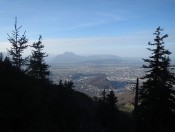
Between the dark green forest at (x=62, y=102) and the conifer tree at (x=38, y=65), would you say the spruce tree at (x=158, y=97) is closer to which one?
the dark green forest at (x=62, y=102)

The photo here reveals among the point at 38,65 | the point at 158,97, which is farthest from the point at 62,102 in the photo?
the point at 38,65

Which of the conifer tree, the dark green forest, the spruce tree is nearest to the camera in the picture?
the dark green forest

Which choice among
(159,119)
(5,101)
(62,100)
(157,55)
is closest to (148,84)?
(157,55)

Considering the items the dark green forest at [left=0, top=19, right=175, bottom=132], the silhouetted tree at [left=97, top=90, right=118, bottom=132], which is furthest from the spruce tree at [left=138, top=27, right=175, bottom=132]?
the silhouetted tree at [left=97, top=90, right=118, bottom=132]

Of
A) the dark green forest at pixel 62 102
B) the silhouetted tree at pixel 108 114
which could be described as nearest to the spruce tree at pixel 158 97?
the dark green forest at pixel 62 102

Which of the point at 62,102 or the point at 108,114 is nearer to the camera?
the point at 62,102

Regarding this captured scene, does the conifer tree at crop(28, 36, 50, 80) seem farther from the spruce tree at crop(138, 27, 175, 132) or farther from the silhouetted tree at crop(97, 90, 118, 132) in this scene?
the spruce tree at crop(138, 27, 175, 132)

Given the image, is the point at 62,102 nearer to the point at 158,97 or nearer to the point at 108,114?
the point at 158,97

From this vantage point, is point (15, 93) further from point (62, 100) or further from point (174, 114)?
point (174, 114)
